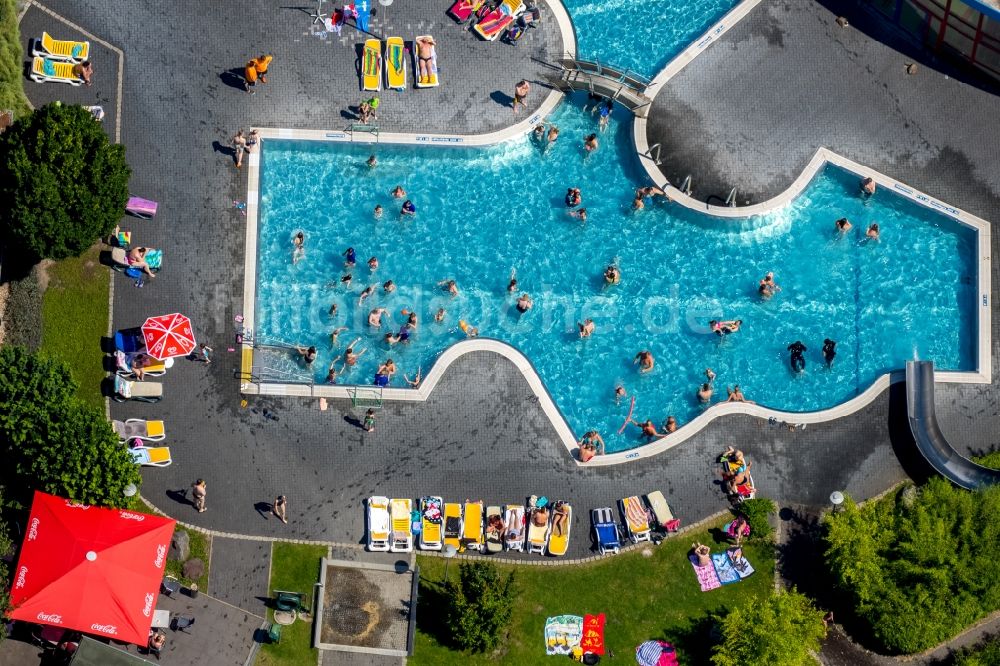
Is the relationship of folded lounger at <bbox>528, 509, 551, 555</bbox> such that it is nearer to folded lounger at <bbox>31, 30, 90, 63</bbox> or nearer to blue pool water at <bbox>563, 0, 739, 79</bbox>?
blue pool water at <bbox>563, 0, 739, 79</bbox>

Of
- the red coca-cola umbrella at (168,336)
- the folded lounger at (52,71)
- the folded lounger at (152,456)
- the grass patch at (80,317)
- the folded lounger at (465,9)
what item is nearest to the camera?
the red coca-cola umbrella at (168,336)

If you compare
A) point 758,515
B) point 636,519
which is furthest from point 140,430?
point 758,515

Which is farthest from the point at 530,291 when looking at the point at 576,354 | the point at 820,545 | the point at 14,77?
the point at 14,77

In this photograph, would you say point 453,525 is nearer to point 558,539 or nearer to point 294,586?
point 558,539

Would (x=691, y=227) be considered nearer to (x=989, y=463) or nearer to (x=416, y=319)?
(x=416, y=319)

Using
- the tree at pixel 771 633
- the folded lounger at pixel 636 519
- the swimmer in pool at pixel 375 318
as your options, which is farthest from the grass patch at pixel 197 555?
the tree at pixel 771 633

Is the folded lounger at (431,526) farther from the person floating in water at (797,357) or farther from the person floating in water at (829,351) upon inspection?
the person floating in water at (829,351)

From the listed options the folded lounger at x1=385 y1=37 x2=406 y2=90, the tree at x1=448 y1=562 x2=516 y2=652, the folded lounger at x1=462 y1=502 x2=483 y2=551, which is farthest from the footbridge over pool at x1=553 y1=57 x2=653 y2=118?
the tree at x1=448 y1=562 x2=516 y2=652
